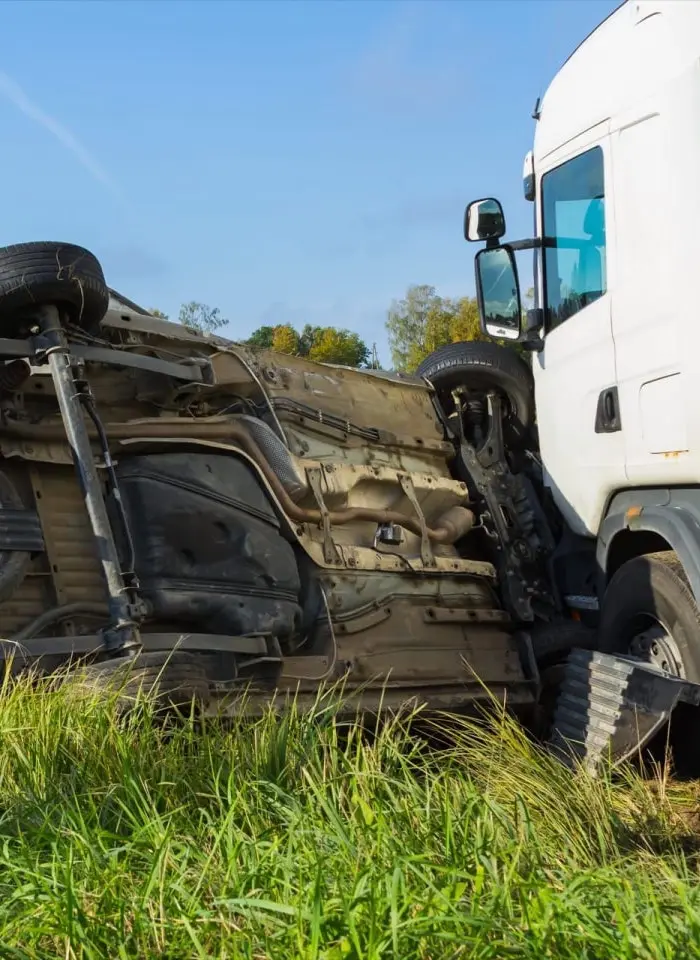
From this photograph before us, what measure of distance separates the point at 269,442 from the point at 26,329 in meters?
1.22

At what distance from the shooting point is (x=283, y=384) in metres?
5.61

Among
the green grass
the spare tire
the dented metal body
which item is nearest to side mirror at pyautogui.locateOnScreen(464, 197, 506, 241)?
the spare tire

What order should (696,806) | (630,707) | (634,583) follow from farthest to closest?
(634,583)
(630,707)
(696,806)

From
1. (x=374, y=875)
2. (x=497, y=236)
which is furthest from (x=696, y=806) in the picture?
(x=497, y=236)

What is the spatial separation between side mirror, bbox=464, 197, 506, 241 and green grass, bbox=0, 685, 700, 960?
2.80m

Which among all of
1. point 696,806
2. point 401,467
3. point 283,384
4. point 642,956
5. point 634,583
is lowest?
point 696,806

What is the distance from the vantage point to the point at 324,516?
522 cm

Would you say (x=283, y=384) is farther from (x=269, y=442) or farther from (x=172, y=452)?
(x=172, y=452)

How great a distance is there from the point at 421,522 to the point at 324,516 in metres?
0.64

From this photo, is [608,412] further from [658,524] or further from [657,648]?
[657,648]

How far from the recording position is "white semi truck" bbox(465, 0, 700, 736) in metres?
4.29

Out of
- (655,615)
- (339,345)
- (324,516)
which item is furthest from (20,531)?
(339,345)

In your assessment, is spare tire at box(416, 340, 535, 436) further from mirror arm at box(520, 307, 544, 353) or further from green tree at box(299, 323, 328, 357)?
green tree at box(299, 323, 328, 357)

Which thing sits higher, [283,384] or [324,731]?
[283,384]
